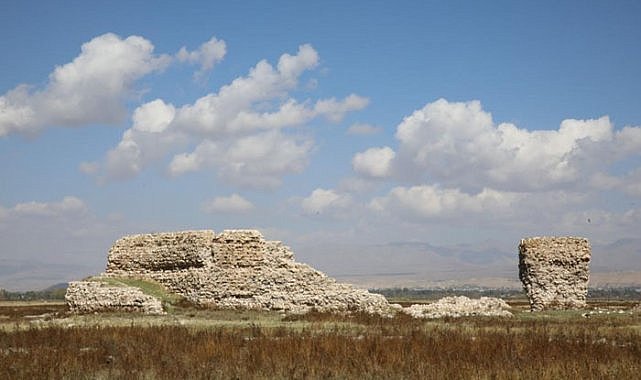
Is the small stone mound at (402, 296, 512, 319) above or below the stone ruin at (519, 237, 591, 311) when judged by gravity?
below

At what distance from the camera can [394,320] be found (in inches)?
1009

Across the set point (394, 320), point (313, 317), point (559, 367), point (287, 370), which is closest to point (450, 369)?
point (559, 367)

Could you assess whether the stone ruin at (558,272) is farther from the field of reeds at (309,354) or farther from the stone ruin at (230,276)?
the field of reeds at (309,354)

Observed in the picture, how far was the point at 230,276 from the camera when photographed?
108ft

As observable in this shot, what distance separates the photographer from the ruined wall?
104ft

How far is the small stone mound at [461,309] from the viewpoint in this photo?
96.2 feet

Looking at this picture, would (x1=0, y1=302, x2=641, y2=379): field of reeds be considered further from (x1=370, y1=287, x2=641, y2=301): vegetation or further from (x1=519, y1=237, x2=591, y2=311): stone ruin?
(x1=370, y1=287, x2=641, y2=301): vegetation

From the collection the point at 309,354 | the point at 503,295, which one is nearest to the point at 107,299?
the point at 309,354

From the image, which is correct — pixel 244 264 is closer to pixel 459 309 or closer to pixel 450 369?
pixel 459 309

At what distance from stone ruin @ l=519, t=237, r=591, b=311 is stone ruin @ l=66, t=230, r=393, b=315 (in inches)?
312

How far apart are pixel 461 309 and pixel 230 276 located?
9.87 m

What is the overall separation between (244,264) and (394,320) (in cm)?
978

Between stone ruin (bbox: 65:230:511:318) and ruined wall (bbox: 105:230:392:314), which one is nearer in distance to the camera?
stone ruin (bbox: 65:230:511:318)

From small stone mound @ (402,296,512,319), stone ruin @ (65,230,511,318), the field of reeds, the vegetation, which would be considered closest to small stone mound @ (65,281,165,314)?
stone ruin @ (65,230,511,318)
